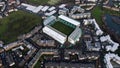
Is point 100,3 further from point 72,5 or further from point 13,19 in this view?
point 13,19

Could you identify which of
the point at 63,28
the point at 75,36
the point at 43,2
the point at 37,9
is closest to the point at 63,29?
the point at 63,28

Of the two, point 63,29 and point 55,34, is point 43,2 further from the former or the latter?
point 55,34

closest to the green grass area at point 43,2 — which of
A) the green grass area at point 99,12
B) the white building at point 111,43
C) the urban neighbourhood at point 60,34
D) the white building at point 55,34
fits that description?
the urban neighbourhood at point 60,34

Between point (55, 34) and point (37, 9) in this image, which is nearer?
point (55, 34)

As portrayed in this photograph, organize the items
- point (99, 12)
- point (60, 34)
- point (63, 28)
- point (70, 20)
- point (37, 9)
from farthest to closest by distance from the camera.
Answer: point (37, 9) < point (99, 12) < point (70, 20) < point (63, 28) < point (60, 34)

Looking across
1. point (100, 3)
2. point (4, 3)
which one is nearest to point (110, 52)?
point (100, 3)

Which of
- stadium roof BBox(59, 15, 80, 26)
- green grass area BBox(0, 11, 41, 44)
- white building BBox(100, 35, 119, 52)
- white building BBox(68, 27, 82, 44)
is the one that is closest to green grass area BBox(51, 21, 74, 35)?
white building BBox(68, 27, 82, 44)

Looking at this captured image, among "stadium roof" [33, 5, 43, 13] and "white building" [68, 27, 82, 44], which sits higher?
"stadium roof" [33, 5, 43, 13]

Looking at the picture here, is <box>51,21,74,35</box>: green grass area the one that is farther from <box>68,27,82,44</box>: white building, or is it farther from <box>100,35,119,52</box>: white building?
<box>100,35,119,52</box>: white building
